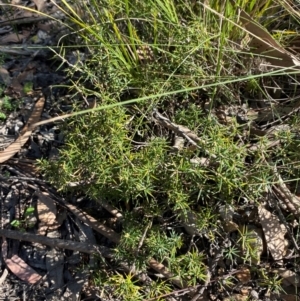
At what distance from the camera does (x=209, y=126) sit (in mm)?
1669

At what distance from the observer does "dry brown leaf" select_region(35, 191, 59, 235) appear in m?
1.93

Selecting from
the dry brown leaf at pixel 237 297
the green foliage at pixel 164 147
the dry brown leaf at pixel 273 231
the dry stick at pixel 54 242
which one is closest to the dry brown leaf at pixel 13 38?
the green foliage at pixel 164 147

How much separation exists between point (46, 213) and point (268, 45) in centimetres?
98

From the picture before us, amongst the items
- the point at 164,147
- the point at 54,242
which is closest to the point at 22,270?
the point at 54,242

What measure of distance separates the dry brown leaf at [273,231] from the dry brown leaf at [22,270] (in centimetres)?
79

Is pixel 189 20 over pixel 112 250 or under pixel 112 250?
over

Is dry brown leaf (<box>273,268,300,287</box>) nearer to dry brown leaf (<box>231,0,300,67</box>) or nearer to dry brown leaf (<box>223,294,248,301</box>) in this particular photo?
dry brown leaf (<box>223,294,248,301</box>)

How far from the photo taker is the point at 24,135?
82.9 inches

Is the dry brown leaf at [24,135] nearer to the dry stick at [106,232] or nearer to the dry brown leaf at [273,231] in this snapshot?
the dry stick at [106,232]

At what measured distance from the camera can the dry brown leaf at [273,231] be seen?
1.77 m

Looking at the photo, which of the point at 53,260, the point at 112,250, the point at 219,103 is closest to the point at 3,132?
the point at 53,260

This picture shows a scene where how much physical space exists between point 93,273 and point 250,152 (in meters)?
0.63

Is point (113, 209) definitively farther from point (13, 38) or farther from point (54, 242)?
point (13, 38)

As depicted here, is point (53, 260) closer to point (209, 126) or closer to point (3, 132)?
point (3, 132)
